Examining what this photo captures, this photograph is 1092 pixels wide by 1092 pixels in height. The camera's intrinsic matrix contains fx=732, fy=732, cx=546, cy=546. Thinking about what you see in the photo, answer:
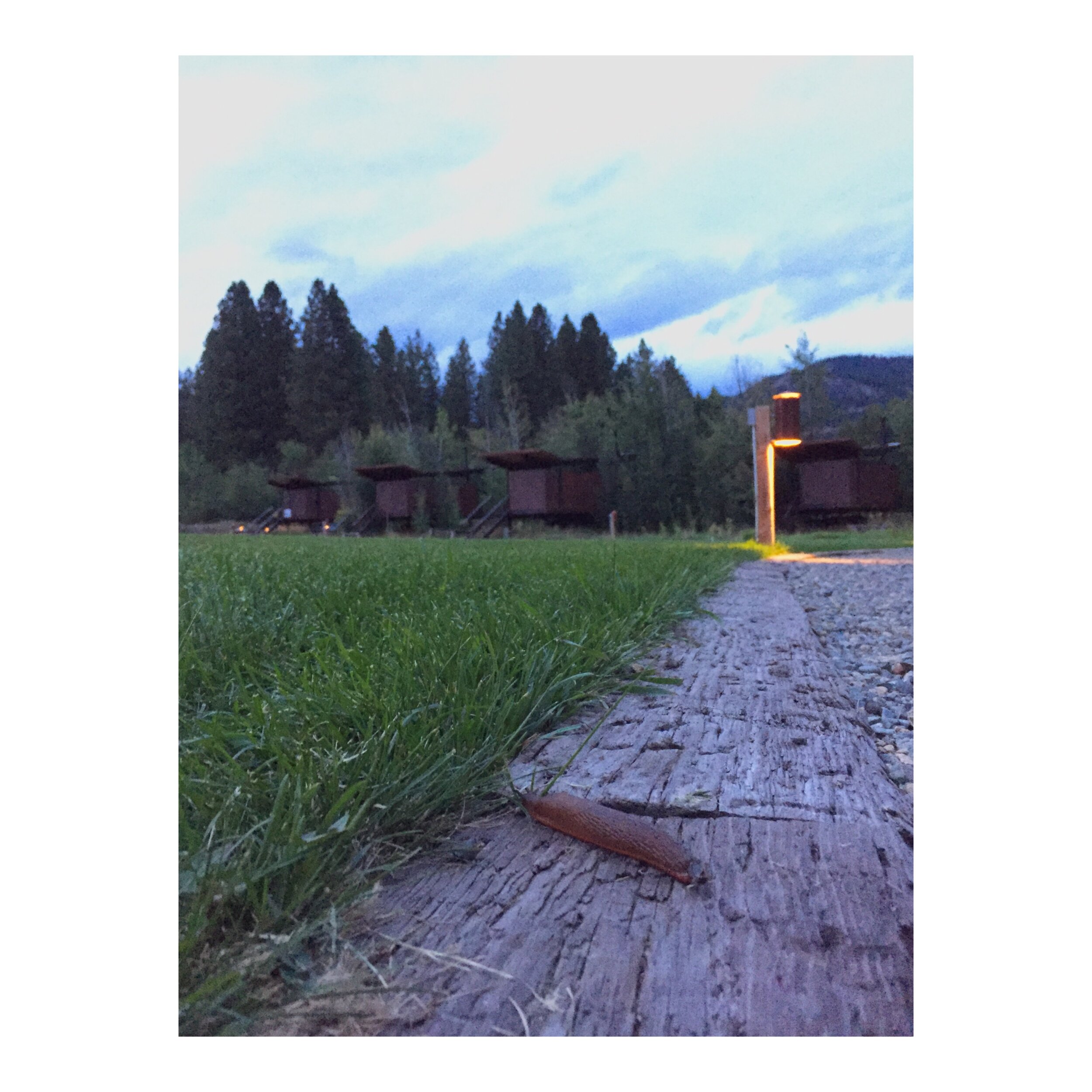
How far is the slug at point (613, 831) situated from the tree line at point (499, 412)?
9.08 ft

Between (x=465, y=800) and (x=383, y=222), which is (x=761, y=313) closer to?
(x=383, y=222)

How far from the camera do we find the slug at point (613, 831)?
0.73 m

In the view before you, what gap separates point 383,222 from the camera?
185 cm

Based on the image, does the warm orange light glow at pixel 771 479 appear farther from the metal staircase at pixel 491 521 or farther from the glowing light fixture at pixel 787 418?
the metal staircase at pixel 491 521

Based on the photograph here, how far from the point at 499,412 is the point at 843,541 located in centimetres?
902

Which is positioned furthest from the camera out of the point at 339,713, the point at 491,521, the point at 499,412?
the point at 499,412

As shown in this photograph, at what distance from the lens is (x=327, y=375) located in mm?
8789

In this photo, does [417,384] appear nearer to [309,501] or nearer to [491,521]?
[491,521]

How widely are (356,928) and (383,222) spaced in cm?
168

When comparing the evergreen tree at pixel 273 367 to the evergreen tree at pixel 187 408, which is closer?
the evergreen tree at pixel 187 408

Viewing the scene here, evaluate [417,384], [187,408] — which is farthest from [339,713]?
[417,384]

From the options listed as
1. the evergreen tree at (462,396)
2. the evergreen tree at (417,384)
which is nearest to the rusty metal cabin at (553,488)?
the evergreen tree at (462,396)

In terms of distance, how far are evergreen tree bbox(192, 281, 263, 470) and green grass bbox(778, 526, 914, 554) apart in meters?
4.20
